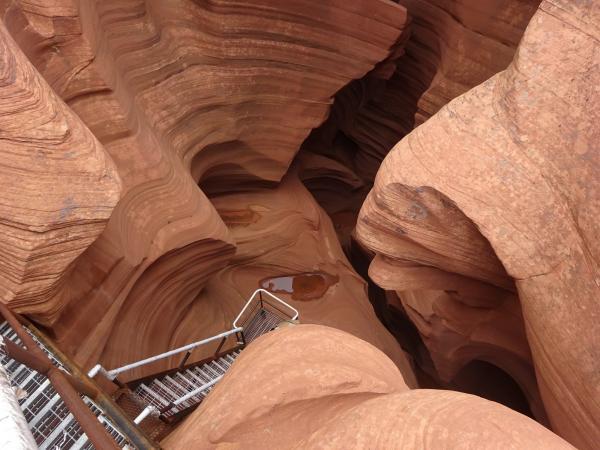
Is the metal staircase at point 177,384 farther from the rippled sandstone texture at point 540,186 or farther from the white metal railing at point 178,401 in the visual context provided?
the rippled sandstone texture at point 540,186

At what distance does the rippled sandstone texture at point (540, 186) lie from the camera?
3.21 metres

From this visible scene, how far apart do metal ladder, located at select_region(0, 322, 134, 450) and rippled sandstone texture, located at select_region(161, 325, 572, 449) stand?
0.55 meters

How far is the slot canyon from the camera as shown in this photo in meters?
2.81

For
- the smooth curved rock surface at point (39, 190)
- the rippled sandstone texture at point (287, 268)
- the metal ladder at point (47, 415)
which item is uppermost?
the smooth curved rock surface at point (39, 190)

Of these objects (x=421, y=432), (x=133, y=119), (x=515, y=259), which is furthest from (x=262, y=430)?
(x=133, y=119)

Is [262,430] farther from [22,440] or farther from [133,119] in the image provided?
[133,119]

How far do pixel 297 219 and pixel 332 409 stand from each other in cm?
514

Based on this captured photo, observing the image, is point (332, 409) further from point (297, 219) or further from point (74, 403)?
point (297, 219)

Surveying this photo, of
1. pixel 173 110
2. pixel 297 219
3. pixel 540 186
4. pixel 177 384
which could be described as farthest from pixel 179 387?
pixel 297 219

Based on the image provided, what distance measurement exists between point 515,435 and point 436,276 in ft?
8.80

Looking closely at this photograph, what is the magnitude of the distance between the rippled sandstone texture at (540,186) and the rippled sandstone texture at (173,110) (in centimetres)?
227

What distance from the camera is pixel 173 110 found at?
18.5ft

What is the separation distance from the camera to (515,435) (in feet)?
6.97

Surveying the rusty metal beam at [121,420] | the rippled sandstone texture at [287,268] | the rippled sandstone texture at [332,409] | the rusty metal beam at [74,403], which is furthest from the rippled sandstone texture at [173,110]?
the rippled sandstone texture at [332,409]
